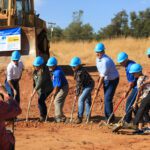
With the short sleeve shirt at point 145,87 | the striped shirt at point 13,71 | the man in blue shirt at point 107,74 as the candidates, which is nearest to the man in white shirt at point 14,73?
the striped shirt at point 13,71

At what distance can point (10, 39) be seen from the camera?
21.4 m

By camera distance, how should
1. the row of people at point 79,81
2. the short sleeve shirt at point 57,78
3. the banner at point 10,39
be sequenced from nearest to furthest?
the row of people at point 79,81
the short sleeve shirt at point 57,78
the banner at point 10,39

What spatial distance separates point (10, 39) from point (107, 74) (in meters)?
10.6

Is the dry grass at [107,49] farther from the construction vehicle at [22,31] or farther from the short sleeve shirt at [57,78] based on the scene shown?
the short sleeve shirt at [57,78]

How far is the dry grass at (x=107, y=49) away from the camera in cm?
3253

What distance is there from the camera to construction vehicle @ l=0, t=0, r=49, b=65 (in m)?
21.2

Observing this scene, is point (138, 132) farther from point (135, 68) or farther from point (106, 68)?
point (106, 68)

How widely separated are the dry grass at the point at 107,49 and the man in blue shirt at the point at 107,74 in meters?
19.3

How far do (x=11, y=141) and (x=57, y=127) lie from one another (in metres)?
6.29

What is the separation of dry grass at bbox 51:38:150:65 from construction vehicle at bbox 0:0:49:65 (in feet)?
25.0

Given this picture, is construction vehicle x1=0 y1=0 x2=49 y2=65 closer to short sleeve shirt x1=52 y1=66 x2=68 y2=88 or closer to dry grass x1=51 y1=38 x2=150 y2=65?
dry grass x1=51 y1=38 x2=150 y2=65

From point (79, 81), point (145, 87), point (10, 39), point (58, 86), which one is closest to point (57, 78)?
point (58, 86)

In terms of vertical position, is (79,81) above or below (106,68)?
below

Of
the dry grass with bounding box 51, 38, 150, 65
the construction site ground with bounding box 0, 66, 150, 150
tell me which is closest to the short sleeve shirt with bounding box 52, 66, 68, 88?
the construction site ground with bounding box 0, 66, 150, 150
